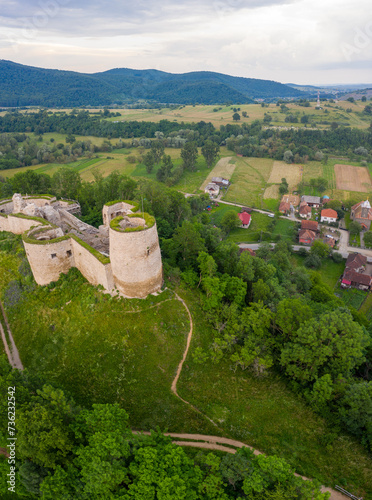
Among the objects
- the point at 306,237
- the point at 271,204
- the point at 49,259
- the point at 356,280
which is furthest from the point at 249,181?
the point at 49,259

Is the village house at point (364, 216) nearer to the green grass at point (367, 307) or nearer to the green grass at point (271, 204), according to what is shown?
the green grass at point (271, 204)

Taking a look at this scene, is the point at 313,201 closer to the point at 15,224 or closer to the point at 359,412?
the point at 359,412

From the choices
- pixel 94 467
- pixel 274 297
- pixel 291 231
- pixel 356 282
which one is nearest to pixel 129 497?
pixel 94 467

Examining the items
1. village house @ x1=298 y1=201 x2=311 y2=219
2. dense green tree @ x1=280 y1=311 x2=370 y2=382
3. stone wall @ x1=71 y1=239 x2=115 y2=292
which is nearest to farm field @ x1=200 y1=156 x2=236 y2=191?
village house @ x1=298 y1=201 x2=311 y2=219

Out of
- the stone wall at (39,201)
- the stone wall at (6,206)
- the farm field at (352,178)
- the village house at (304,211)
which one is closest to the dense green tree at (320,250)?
the village house at (304,211)

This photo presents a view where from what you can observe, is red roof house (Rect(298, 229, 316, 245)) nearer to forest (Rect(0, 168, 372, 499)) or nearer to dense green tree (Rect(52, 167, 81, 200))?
forest (Rect(0, 168, 372, 499))

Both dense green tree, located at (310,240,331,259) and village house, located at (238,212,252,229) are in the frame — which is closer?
dense green tree, located at (310,240,331,259)
